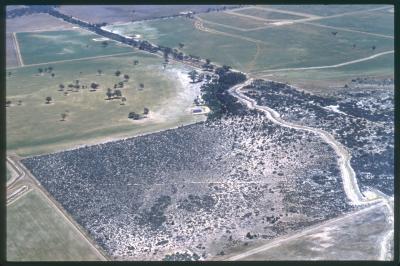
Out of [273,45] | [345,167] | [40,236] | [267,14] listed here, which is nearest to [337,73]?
[273,45]

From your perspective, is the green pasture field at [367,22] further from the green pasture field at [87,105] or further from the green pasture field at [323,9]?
the green pasture field at [87,105]

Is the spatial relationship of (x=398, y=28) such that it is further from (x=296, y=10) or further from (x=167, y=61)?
(x=296, y=10)

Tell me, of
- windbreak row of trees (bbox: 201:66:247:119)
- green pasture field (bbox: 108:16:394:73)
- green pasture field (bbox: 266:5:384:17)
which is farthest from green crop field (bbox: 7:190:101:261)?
green pasture field (bbox: 266:5:384:17)

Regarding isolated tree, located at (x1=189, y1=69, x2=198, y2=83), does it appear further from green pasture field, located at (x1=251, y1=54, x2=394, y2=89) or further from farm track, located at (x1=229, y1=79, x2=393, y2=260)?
green pasture field, located at (x1=251, y1=54, x2=394, y2=89)

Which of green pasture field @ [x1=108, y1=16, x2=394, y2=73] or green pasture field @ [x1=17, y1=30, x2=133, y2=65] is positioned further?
green pasture field @ [x1=108, y1=16, x2=394, y2=73]

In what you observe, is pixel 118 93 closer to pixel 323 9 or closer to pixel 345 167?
pixel 345 167

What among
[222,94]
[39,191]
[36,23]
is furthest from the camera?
[36,23]
